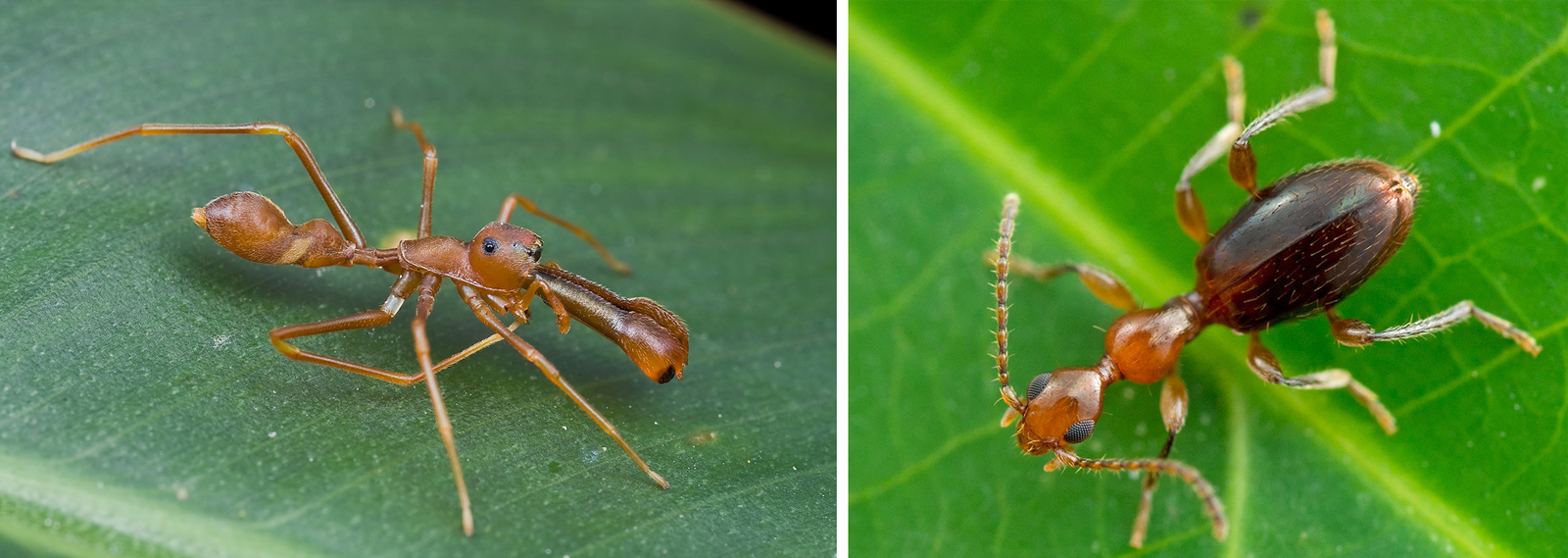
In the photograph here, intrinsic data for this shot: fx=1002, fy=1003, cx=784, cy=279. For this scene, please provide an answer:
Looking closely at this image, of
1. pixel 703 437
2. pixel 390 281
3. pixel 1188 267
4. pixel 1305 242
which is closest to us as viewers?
pixel 703 437

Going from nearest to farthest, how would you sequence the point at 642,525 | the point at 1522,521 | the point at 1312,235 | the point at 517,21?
the point at 642,525 < the point at 1522,521 < the point at 1312,235 < the point at 517,21

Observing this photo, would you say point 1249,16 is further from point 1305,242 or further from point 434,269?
point 434,269

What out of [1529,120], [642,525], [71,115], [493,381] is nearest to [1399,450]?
[1529,120]

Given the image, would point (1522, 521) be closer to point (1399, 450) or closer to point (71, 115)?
point (1399, 450)

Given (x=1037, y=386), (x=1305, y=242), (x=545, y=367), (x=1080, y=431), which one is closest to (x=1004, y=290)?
(x=1037, y=386)

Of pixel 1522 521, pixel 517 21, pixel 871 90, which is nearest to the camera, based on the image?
pixel 1522 521

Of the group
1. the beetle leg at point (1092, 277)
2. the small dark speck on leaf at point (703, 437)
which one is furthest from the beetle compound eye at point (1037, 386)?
the small dark speck on leaf at point (703, 437)

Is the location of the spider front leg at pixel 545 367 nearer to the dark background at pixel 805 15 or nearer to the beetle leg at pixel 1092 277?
the beetle leg at pixel 1092 277
